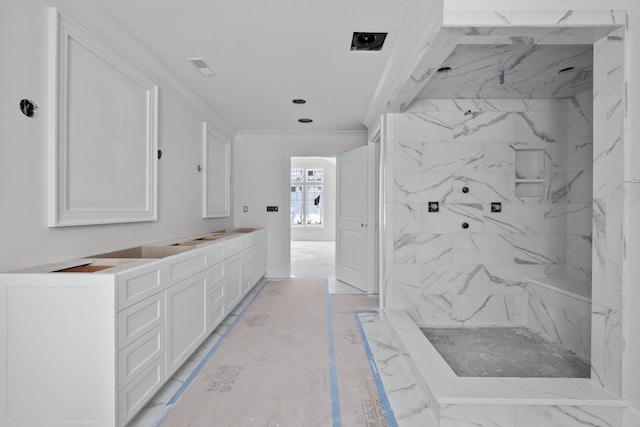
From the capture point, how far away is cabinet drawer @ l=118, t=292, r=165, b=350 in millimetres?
1654

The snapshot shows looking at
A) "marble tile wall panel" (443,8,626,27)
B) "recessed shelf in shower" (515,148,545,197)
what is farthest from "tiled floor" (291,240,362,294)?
"marble tile wall panel" (443,8,626,27)

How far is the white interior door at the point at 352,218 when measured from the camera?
4801 millimetres

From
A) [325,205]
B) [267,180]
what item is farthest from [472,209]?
[325,205]

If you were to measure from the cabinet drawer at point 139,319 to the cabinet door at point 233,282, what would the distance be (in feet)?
4.54

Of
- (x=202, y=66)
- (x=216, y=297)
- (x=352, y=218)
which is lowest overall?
(x=216, y=297)

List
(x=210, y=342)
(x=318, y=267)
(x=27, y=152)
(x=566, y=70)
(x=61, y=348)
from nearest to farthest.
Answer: (x=61, y=348)
(x=27, y=152)
(x=566, y=70)
(x=210, y=342)
(x=318, y=267)

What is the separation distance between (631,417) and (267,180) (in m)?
4.96

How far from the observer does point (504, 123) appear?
3.54 metres

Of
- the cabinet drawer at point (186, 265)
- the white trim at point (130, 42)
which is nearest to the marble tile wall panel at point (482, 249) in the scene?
the cabinet drawer at point (186, 265)

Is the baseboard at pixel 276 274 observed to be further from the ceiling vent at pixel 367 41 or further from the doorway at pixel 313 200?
the doorway at pixel 313 200

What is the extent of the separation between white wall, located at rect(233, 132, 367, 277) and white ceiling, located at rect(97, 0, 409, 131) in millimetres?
1422

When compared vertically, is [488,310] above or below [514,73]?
below

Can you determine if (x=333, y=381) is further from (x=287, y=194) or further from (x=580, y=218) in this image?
(x=287, y=194)

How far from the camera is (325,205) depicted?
1227 cm
